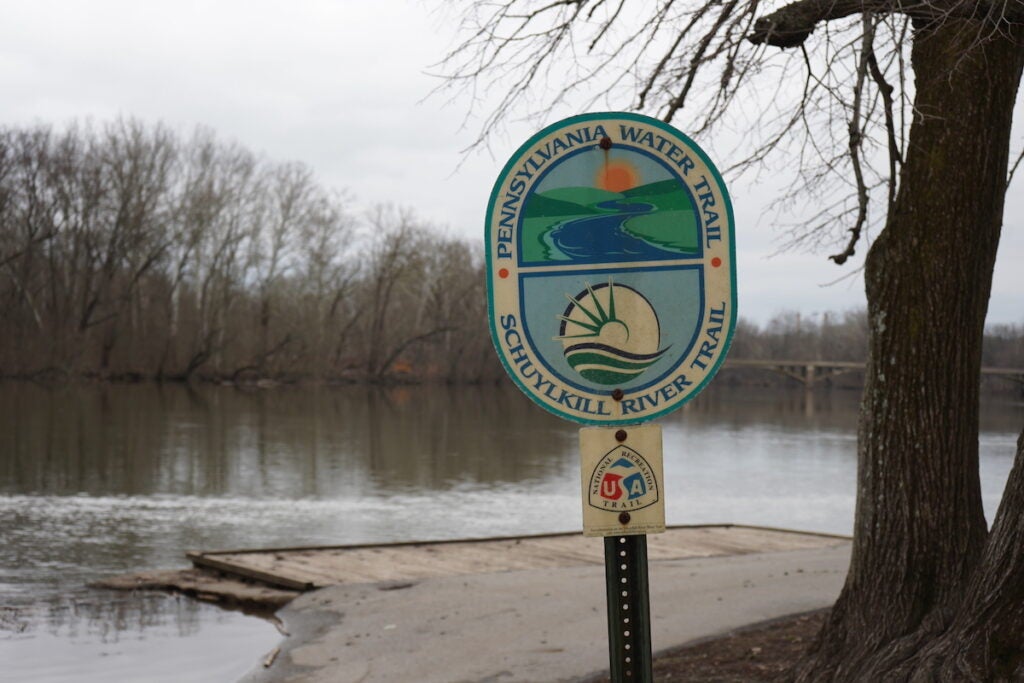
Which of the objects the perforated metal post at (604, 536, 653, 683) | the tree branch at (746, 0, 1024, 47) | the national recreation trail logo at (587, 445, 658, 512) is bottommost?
the perforated metal post at (604, 536, 653, 683)

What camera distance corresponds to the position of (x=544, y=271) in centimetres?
264

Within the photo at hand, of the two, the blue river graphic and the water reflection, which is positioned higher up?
the blue river graphic

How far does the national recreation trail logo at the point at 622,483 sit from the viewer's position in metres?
2.63

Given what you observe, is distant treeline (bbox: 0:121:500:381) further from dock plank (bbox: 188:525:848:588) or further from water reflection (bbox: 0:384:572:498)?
dock plank (bbox: 188:525:848:588)

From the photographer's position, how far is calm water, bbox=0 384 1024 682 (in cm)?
1088

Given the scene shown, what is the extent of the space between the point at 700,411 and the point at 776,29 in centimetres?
5219

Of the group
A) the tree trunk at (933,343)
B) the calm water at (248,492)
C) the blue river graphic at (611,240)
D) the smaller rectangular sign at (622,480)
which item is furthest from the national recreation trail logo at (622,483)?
the calm water at (248,492)

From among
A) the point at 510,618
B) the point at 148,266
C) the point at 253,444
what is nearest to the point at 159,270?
the point at 148,266

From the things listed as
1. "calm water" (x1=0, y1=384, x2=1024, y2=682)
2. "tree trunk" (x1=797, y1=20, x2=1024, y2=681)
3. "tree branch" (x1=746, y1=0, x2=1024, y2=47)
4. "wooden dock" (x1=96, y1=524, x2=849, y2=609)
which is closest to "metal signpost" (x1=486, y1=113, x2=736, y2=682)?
"tree branch" (x1=746, y1=0, x2=1024, y2=47)

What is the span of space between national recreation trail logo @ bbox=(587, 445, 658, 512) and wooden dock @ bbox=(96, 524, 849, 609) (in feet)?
31.0

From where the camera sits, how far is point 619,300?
2631 millimetres

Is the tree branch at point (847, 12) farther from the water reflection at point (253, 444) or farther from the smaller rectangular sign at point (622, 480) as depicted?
the water reflection at point (253, 444)

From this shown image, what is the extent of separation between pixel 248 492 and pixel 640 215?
64.0 ft

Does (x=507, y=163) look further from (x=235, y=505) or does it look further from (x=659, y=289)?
(x=235, y=505)
